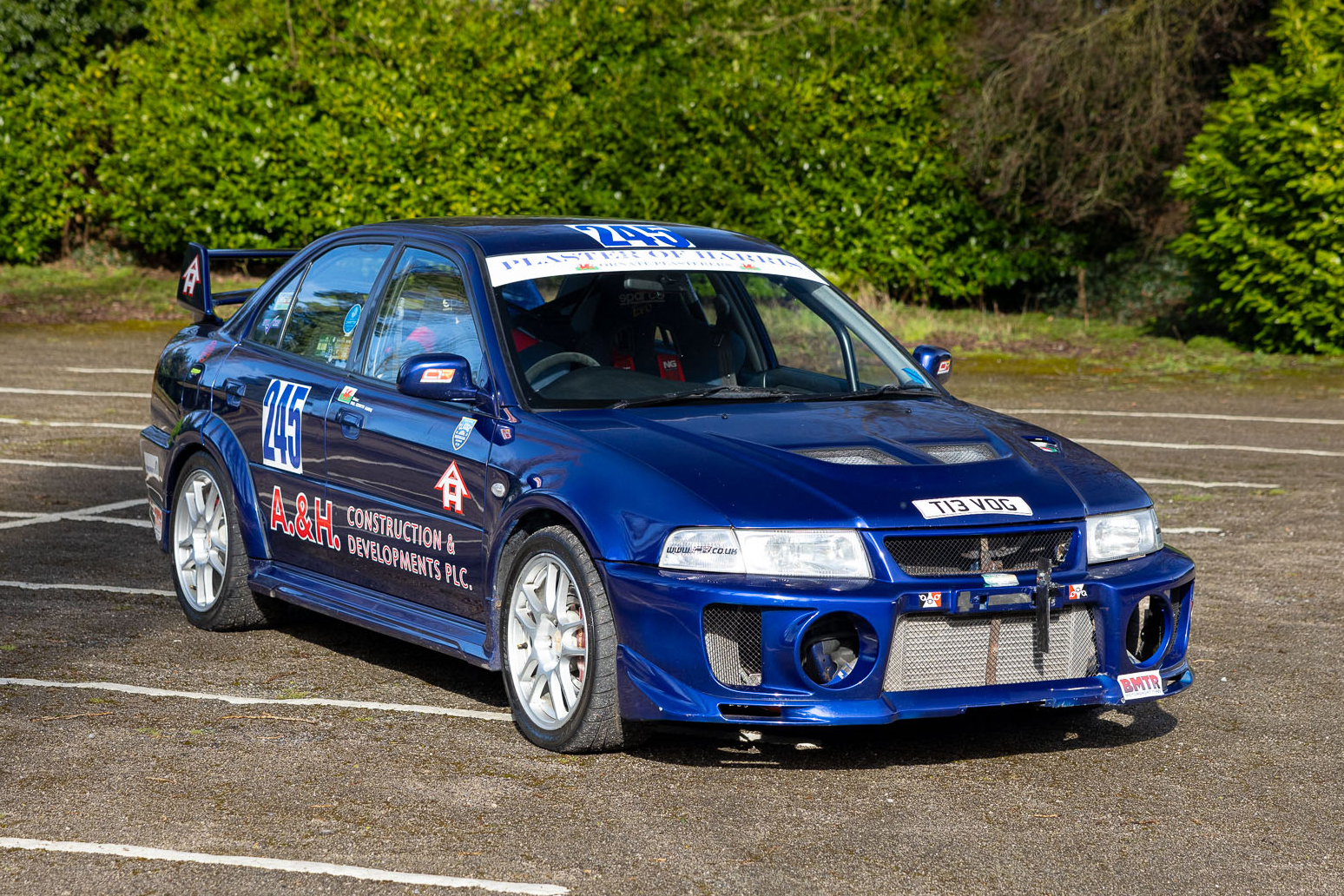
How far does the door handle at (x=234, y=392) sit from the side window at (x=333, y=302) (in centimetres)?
24

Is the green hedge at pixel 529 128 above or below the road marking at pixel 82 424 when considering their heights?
above

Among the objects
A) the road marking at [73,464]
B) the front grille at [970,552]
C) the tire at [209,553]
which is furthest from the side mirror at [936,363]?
the road marking at [73,464]

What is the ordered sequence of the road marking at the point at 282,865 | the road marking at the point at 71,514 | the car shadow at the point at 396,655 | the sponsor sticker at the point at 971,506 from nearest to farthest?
1. the road marking at the point at 282,865
2. the sponsor sticker at the point at 971,506
3. the car shadow at the point at 396,655
4. the road marking at the point at 71,514

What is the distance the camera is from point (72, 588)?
25.7 ft

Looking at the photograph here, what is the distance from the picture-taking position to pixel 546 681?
17.9 ft

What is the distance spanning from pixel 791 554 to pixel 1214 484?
6.65 m

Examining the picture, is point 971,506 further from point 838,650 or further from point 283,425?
point 283,425

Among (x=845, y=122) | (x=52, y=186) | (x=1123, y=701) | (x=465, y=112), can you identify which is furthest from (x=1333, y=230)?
(x=52, y=186)

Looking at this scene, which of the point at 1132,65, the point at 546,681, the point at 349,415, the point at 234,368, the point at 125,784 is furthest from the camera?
the point at 1132,65

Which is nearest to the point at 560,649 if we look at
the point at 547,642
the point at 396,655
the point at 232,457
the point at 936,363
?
the point at 547,642

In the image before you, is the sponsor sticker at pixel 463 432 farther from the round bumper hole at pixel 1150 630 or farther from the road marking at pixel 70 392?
the road marking at pixel 70 392

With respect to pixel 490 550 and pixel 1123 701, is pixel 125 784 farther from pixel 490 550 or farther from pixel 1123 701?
pixel 1123 701

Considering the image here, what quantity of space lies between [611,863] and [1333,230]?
14139mm

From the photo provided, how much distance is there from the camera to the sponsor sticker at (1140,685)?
5.25 m
